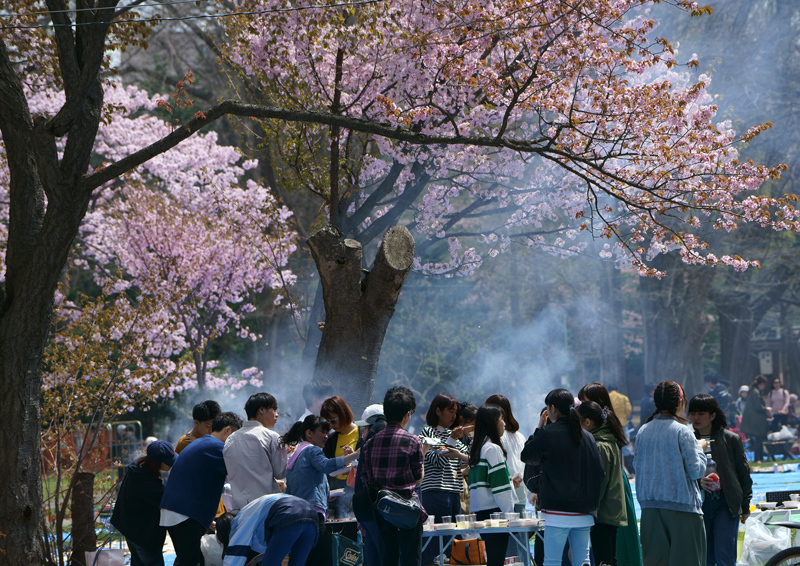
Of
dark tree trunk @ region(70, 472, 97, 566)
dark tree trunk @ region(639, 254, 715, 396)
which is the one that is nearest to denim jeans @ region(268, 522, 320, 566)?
dark tree trunk @ region(70, 472, 97, 566)

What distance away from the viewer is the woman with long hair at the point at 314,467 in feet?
19.4

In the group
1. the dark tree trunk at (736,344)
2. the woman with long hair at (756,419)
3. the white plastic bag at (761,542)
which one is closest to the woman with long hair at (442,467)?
→ the white plastic bag at (761,542)

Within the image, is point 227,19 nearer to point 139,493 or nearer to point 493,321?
point 139,493

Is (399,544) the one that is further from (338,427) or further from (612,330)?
(612,330)

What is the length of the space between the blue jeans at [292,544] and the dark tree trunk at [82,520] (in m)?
3.26

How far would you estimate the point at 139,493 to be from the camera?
632cm

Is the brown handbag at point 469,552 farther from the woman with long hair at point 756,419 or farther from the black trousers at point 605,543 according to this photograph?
the woman with long hair at point 756,419

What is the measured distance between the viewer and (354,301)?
8.31m

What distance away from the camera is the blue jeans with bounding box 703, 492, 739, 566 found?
6258 millimetres

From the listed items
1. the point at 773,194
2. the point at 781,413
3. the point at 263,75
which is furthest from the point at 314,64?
the point at 773,194

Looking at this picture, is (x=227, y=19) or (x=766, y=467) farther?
(x=766, y=467)

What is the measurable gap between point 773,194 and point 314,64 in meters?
17.2

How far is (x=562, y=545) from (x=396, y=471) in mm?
1320

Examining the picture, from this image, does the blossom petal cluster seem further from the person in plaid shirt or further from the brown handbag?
the brown handbag
